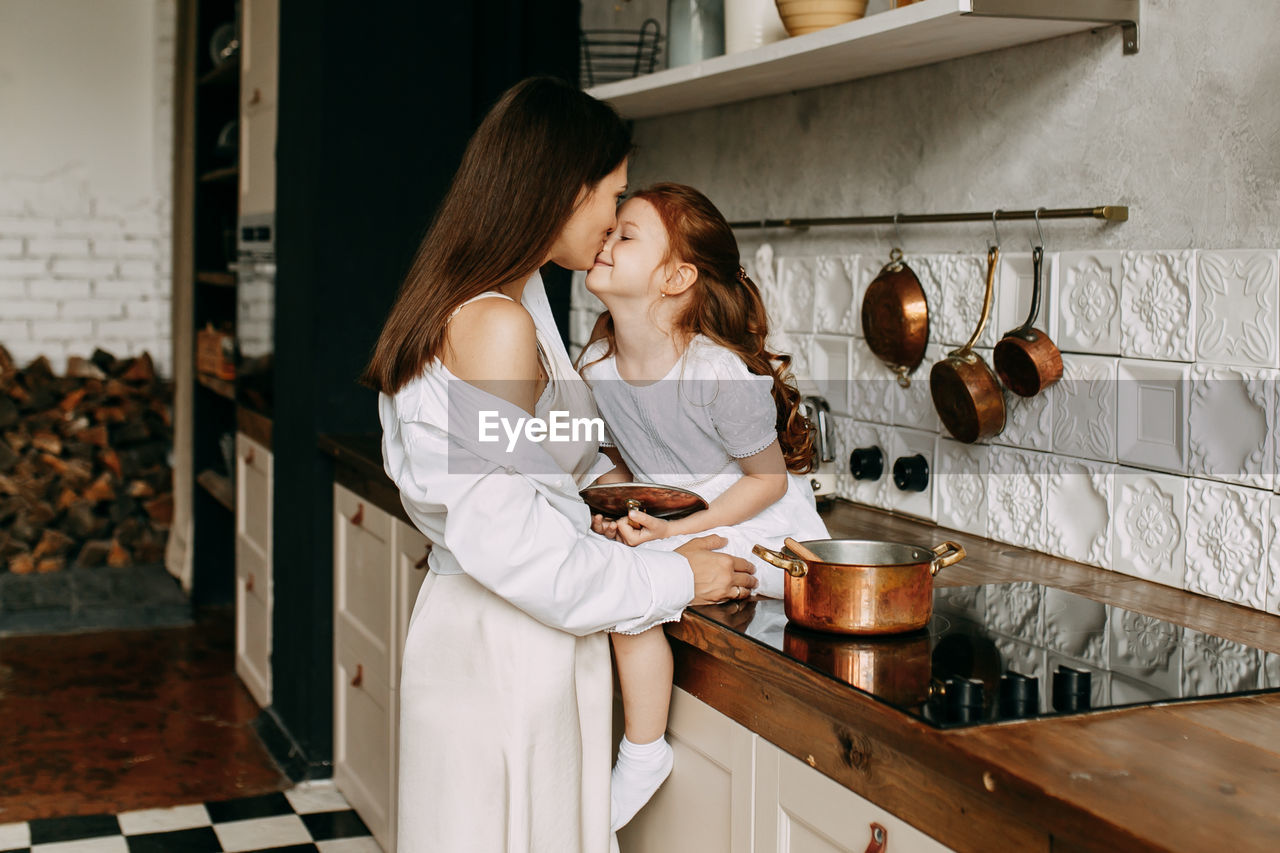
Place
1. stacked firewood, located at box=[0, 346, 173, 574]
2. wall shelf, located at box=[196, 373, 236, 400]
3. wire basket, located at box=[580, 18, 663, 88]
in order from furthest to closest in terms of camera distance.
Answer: stacked firewood, located at box=[0, 346, 173, 574]
wall shelf, located at box=[196, 373, 236, 400]
wire basket, located at box=[580, 18, 663, 88]

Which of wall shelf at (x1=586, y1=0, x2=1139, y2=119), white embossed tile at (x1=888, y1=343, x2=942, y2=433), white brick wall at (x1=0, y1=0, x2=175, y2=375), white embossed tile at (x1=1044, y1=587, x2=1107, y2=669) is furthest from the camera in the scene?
white brick wall at (x1=0, y1=0, x2=175, y2=375)

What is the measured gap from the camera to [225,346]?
155 inches

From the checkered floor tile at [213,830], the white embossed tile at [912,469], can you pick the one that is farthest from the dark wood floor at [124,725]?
the white embossed tile at [912,469]

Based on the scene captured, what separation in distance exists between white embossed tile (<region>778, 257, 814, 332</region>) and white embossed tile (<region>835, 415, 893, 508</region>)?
0.70 feet

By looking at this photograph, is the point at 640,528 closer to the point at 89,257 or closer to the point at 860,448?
the point at 860,448

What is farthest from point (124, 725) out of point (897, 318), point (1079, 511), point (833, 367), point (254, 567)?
point (1079, 511)

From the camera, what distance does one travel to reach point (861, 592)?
145 centimetres

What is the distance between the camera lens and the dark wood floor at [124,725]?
9.84ft

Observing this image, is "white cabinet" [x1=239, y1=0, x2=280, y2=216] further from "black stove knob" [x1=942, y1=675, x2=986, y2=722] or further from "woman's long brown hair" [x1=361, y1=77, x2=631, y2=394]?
"black stove knob" [x1=942, y1=675, x2=986, y2=722]

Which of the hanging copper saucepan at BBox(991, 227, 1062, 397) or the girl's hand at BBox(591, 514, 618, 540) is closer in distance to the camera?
the girl's hand at BBox(591, 514, 618, 540)

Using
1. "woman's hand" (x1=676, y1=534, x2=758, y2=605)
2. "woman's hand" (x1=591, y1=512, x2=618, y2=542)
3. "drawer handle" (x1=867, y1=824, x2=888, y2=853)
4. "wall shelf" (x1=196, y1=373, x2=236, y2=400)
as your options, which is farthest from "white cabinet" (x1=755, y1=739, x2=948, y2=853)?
"wall shelf" (x1=196, y1=373, x2=236, y2=400)

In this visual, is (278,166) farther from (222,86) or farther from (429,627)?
(429,627)

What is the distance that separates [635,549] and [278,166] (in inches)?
72.7

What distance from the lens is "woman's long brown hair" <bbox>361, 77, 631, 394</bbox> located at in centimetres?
156
